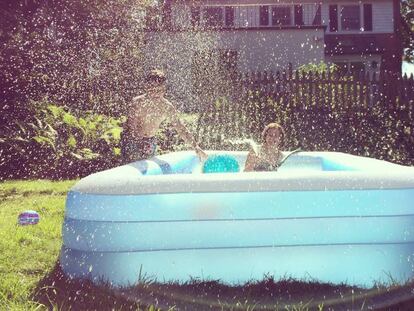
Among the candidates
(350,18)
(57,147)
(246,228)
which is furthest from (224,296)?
(350,18)

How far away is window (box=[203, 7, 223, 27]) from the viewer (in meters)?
22.5

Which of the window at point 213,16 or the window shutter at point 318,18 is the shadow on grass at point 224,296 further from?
the window shutter at point 318,18

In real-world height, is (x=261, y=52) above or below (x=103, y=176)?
above

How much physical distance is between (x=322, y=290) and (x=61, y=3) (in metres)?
12.2

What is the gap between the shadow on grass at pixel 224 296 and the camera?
2916 mm

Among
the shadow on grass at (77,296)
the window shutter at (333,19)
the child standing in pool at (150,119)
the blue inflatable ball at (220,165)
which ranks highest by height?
the window shutter at (333,19)

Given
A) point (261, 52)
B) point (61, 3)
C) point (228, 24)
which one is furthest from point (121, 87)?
point (228, 24)

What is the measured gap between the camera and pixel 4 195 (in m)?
7.01

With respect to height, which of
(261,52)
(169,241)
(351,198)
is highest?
(261,52)

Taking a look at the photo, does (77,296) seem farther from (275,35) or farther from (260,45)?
(275,35)

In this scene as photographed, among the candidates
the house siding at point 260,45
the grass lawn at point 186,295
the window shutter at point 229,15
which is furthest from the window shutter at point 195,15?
the grass lawn at point 186,295

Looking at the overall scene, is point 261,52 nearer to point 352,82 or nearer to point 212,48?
point 212,48

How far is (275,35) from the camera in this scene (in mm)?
20609

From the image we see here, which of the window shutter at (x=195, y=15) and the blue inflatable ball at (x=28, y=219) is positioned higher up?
the window shutter at (x=195, y=15)
